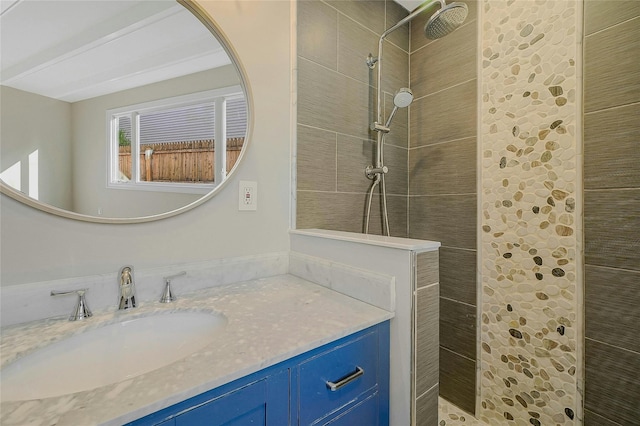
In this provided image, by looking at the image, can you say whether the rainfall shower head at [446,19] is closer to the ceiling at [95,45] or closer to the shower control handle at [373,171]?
the shower control handle at [373,171]

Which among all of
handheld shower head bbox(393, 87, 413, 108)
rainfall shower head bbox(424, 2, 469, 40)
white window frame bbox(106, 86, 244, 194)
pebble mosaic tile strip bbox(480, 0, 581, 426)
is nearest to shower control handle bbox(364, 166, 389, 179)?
handheld shower head bbox(393, 87, 413, 108)

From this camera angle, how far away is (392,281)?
935mm

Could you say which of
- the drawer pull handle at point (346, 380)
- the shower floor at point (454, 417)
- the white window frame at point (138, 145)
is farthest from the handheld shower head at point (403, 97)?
the shower floor at point (454, 417)

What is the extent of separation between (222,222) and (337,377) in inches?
28.0

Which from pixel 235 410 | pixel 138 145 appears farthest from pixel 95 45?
pixel 235 410

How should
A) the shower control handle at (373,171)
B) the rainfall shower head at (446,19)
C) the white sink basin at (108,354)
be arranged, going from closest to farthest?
1. the white sink basin at (108,354)
2. the rainfall shower head at (446,19)
3. the shower control handle at (373,171)

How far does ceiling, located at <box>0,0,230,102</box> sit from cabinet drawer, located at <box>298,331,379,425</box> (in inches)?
41.7

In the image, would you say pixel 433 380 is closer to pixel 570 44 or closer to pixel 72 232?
pixel 72 232

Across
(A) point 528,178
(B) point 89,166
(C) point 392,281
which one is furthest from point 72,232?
(A) point 528,178

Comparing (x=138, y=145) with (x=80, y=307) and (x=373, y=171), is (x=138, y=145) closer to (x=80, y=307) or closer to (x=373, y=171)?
(x=80, y=307)

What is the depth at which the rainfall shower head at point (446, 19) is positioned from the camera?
1.20m

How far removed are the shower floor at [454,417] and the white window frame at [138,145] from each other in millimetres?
1654

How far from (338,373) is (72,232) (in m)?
0.89

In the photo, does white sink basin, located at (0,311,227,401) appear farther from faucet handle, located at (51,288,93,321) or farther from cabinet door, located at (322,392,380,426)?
cabinet door, located at (322,392,380,426)
